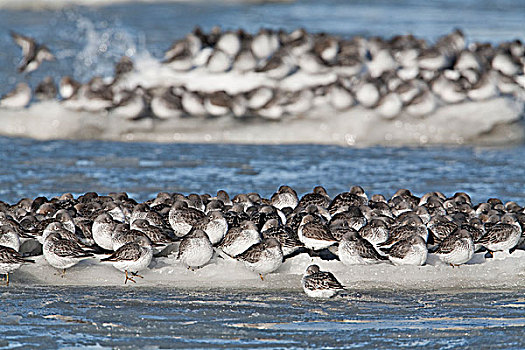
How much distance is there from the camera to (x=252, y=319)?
475 cm

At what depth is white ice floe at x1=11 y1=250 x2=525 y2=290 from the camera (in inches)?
209

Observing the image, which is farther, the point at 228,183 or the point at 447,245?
the point at 228,183

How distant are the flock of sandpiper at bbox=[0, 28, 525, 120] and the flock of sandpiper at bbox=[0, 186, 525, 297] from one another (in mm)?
3990

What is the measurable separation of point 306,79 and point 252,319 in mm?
6202

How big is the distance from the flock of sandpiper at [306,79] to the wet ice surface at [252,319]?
5109 mm

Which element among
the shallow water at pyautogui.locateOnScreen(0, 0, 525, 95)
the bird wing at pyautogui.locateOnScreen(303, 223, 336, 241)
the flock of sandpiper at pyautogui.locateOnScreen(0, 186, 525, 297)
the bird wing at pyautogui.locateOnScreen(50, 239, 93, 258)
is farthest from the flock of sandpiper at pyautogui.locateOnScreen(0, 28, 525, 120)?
the bird wing at pyautogui.locateOnScreen(50, 239, 93, 258)

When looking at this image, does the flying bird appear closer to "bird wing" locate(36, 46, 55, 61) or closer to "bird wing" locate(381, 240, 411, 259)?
"bird wing" locate(36, 46, 55, 61)

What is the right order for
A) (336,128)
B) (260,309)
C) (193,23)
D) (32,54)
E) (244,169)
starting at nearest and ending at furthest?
(260,309) → (244,169) → (336,128) → (32,54) → (193,23)

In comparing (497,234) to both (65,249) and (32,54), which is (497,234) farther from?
(32,54)

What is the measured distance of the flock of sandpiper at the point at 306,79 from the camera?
10102 millimetres

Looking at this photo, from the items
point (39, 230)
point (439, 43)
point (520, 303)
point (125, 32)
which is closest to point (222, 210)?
point (39, 230)

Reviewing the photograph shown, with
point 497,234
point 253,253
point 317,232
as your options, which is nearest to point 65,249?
point 253,253

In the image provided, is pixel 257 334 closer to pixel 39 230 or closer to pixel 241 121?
pixel 39 230

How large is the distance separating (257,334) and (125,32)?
12.8 metres
